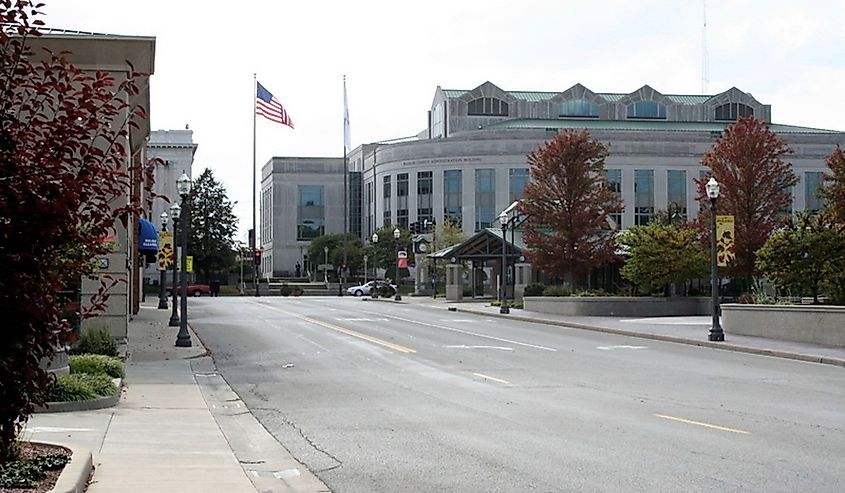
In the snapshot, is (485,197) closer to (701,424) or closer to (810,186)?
(810,186)

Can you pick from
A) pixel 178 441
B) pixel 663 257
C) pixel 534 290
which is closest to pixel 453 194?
pixel 534 290

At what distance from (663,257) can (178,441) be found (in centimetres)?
3428

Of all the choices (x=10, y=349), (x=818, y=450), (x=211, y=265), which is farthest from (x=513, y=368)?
(x=211, y=265)

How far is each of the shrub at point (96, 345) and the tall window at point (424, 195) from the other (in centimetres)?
8063

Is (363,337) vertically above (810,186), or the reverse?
(810,186)

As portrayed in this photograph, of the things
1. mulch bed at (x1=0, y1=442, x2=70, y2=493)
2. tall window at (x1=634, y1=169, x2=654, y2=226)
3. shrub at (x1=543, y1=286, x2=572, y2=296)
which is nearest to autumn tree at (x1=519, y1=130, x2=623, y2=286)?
shrub at (x1=543, y1=286, x2=572, y2=296)

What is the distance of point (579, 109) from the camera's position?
357ft

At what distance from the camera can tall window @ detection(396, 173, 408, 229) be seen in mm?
105250

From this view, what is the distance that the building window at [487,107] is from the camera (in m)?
107

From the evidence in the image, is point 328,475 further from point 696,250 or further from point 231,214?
point 231,214

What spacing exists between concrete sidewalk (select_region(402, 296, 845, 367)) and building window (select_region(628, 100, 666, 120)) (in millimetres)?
64157

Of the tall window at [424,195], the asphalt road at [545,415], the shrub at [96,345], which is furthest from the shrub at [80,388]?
the tall window at [424,195]

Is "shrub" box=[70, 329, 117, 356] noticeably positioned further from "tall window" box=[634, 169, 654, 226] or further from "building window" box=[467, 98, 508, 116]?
"building window" box=[467, 98, 508, 116]

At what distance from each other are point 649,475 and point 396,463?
8.28 ft
